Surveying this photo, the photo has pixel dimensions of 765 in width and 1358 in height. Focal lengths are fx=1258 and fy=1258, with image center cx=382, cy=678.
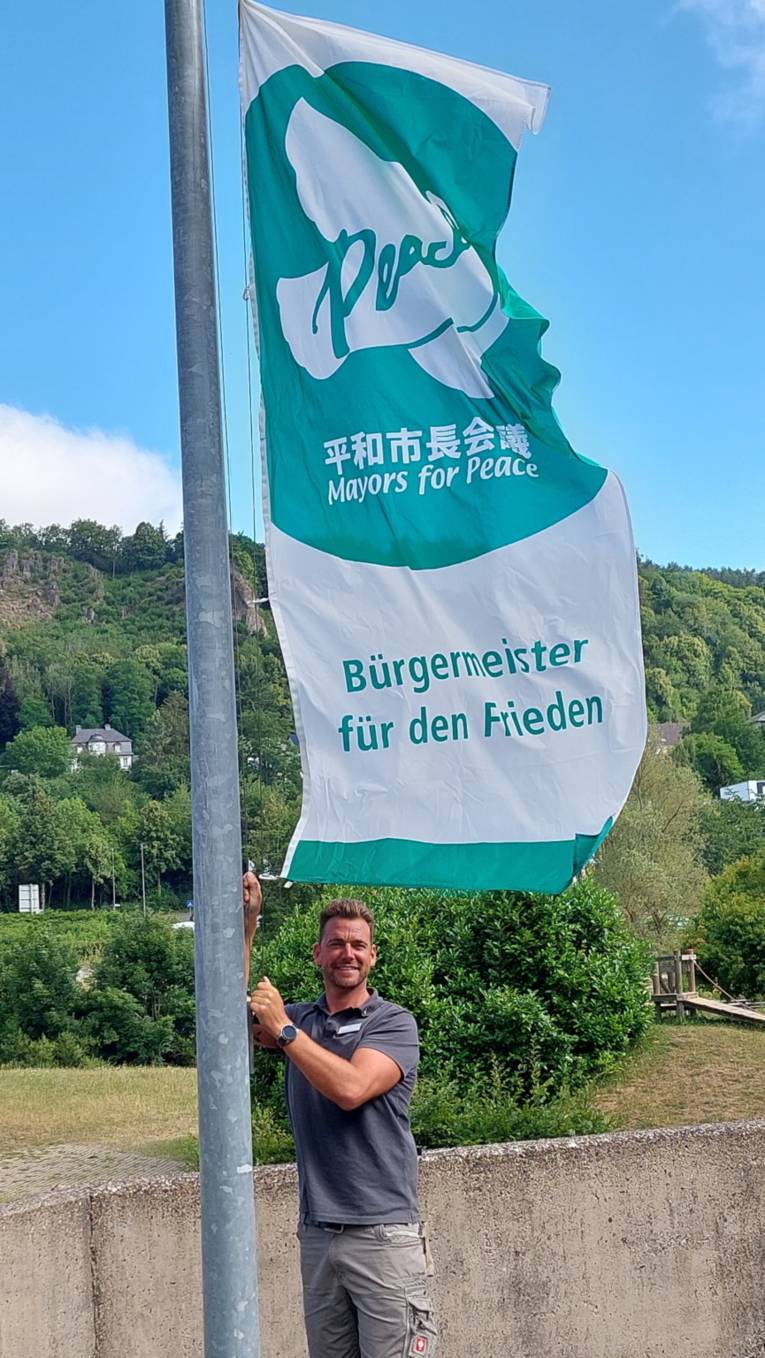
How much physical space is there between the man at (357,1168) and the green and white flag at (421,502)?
0.36m

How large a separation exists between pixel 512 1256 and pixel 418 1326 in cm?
181

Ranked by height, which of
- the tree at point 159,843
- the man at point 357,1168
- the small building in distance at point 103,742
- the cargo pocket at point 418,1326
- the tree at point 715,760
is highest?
the small building in distance at point 103,742

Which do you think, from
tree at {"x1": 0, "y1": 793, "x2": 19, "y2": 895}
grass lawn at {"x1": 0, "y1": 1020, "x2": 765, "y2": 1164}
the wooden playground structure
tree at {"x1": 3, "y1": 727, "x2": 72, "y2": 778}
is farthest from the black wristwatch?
tree at {"x1": 3, "y1": 727, "x2": 72, "y2": 778}

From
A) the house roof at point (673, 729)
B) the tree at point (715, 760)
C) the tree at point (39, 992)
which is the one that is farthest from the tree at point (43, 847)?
the house roof at point (673, 729)

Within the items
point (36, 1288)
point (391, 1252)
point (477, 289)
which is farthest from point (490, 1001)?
point (477, 289)

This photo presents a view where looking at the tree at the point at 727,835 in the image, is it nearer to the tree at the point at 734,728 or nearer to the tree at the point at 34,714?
the tree at the point at 734,728

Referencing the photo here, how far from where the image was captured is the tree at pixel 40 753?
5945 inches

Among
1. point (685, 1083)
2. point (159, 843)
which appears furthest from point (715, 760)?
point (685, 1083)

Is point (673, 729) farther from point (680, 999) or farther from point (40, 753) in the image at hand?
point (680, 999)

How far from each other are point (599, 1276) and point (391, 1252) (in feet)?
7.00

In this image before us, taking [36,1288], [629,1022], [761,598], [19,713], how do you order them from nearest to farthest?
[36,1288] < [629,1022] < [19,713] < [761,598]

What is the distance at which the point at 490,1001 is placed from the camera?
8602 mm

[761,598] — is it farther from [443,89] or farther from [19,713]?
[443,89]

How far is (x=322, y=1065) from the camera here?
3215mm
